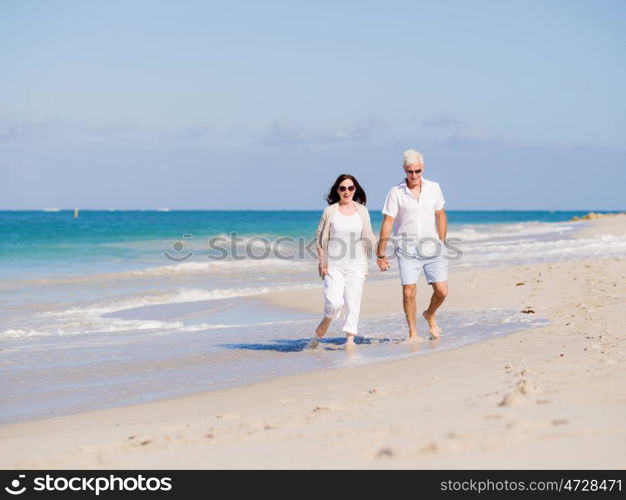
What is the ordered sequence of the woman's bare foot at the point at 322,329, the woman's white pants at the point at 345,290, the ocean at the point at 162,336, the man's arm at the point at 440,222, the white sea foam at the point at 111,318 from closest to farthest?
the ocean at the point at 162,336 < the man's arm at the point at 440,222 < the woman's white pants at the point at 345,290 < the woman's bare foot at the point at 322,329 < the white sea foam at the point at 111,318

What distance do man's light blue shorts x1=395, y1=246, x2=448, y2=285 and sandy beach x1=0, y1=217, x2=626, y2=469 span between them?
2.26ft

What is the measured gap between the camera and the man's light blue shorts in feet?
27.0

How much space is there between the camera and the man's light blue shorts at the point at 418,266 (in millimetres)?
8242

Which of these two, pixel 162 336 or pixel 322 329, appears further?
pixel 162 336

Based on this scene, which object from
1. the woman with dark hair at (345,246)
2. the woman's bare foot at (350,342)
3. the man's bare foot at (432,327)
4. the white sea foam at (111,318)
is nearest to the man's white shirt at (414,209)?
the woman with dark hair at (345,246)

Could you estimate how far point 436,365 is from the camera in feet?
22.5

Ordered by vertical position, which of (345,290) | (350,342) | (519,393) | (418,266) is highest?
(418,266)

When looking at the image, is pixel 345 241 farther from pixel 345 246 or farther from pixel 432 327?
pixel 432 327

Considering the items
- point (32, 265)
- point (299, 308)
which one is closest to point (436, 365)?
point (299, 308)

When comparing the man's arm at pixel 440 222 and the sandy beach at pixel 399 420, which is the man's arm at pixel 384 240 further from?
the sandy beach at pixel 399 420

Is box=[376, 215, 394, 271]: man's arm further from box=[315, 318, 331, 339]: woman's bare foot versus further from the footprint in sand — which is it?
the footprint in sand

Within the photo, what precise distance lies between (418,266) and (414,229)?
0.45m

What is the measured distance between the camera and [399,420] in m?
4.20

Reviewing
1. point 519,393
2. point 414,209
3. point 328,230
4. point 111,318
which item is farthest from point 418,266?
point 111,318
